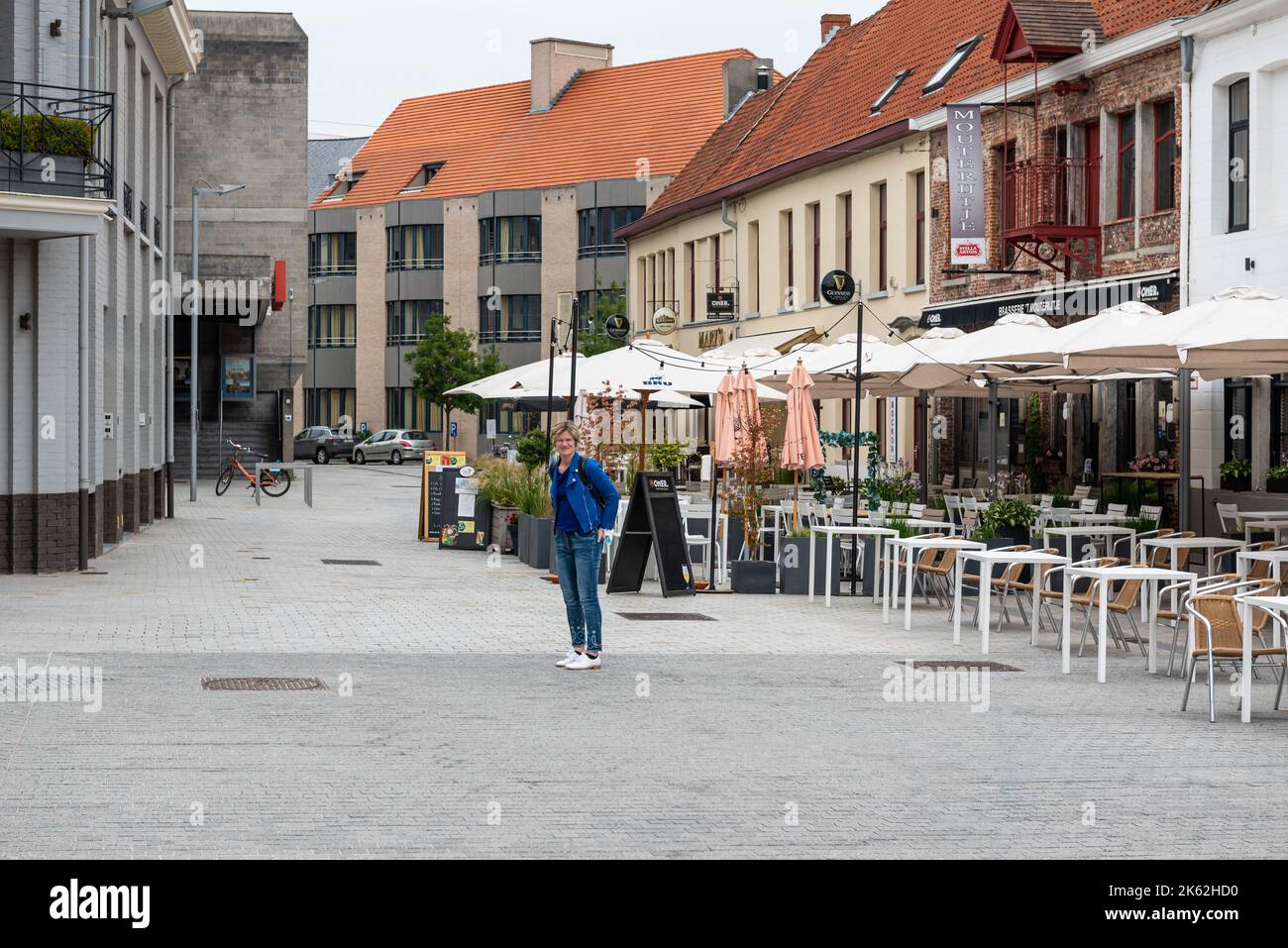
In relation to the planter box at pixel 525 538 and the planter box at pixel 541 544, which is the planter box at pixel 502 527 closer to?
the planter box at pixel 525 538

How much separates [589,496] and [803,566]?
623 centimetres

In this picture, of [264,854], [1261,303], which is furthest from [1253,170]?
[264,854]

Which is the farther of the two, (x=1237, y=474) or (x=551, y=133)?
(x=551, y=133)

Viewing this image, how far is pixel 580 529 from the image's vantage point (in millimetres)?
→ 13055

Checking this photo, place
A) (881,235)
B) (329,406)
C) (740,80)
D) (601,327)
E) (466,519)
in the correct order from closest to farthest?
(466,519)
(881,235)
(740,80)
(601,327)
(329,406)

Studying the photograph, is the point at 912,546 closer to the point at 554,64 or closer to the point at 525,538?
the point at 525,538

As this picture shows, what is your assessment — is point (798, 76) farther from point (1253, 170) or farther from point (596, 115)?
point (596, 115)

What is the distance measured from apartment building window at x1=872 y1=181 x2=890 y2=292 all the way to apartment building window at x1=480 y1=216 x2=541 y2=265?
4377 centimetres

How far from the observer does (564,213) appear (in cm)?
7588

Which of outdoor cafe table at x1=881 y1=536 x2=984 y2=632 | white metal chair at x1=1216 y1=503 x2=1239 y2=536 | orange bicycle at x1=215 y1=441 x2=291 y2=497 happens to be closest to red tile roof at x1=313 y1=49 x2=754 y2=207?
orange bicycle at x1=215 y1=441 x2=291 y2=497

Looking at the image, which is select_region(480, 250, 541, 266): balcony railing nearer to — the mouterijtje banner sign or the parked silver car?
the parked silver car

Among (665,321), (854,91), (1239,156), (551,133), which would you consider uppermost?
(551,133)

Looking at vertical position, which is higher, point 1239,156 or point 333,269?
point 333,269

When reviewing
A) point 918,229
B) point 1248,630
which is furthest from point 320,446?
point 1248,630
